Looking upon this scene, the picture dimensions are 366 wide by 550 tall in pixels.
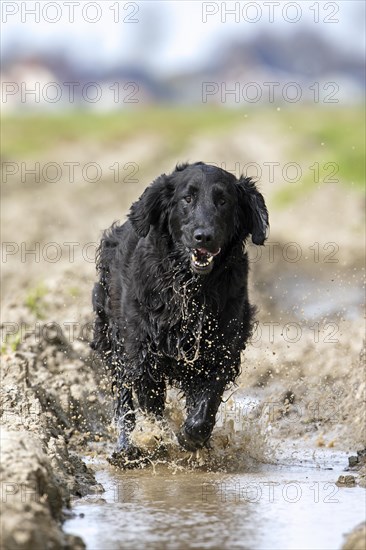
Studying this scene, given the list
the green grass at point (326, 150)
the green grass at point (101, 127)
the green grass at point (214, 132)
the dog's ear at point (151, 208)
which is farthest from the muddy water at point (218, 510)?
the green grass at point (101, 127)

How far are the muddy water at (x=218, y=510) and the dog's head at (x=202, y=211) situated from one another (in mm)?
1433

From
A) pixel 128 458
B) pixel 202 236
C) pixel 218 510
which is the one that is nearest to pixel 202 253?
pixel 202 236

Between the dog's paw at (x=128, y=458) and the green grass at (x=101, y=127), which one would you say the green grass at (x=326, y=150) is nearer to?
the green grass at (x=101, y=127)

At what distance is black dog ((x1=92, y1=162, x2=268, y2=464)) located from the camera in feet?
26.5

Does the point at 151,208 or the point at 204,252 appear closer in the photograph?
the point at 204,252

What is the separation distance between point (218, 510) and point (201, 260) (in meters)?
1.91

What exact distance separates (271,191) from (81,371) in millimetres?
22884

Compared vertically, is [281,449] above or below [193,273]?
below

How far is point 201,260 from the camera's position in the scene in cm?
→ 791

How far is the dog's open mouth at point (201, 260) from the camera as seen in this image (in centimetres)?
789

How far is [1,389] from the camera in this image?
8523 millimetres

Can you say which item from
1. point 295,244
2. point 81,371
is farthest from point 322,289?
point 81,371

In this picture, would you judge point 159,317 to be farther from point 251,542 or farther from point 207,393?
point 251,542

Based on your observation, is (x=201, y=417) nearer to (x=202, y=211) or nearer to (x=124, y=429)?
(x=124, y=429)
